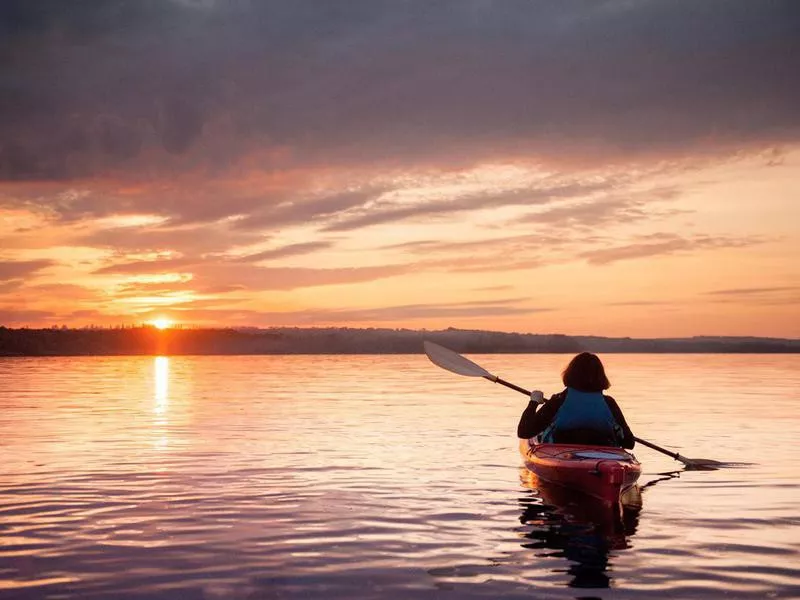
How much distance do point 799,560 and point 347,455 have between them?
11215 mm

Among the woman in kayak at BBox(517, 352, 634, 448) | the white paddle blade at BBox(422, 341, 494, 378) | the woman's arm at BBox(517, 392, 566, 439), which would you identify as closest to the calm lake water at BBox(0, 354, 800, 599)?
the woman's arm at BBox(517, 392, 566, 439)

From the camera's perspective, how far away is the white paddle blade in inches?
850

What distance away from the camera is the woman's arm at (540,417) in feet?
50.8

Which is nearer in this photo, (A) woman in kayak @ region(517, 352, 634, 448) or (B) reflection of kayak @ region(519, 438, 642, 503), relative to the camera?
(B) reflection of kayak @ region(519, 438, 642, 503)

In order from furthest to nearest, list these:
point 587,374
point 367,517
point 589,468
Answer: point 587,374 < point 589,468 < point 367,517

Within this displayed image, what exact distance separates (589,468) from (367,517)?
3.46 metres

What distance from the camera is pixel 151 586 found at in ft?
29.1

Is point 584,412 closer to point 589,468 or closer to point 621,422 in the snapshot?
point 621,422

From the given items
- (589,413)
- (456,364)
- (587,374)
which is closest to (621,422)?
(589,413)

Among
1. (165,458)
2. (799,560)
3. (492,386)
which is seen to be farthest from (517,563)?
(492,386)

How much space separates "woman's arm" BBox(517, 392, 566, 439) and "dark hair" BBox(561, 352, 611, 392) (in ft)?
2.22

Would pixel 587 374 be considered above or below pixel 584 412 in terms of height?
above

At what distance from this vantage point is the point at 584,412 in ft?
48.7

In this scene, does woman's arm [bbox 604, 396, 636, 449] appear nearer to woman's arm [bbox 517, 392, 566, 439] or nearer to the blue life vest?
the blue life vest
